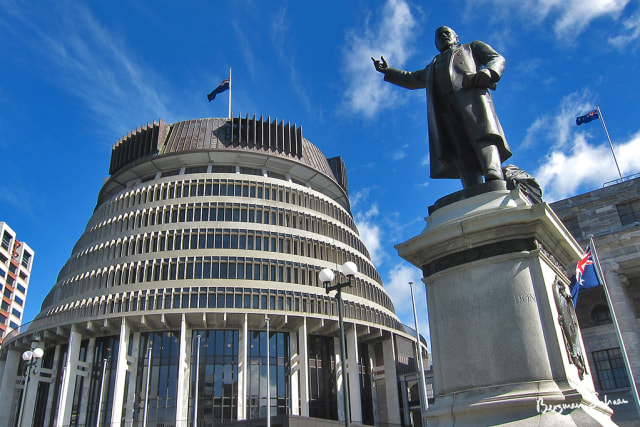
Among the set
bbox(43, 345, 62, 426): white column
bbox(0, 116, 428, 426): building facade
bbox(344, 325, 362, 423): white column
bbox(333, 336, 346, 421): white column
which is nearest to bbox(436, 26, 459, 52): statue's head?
bbox(0, 116, 428, 426): building facade

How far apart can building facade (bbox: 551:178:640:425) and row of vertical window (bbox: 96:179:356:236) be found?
112 ft

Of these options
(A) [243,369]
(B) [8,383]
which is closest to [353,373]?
(A) [243,369]

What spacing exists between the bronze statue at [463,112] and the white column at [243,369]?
46.9 m

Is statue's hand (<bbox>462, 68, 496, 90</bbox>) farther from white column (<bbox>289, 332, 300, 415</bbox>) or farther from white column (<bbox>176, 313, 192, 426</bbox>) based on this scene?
white column (<bbox>289, 332, 300, 415</bbox>)

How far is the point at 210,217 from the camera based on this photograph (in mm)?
60031

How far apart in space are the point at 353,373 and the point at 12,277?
99.5 m

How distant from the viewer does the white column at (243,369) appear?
5150 cm

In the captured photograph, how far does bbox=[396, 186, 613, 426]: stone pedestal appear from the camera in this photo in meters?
6.37

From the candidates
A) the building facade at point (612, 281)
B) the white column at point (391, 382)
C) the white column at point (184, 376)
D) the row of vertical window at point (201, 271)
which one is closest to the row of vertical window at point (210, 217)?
the row of vertical window at point (201, 271)

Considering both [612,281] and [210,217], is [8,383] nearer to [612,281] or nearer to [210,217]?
[210,217]

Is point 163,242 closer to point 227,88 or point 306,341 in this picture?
point 306,341

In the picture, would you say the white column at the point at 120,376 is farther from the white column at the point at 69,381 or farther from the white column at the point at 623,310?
the white column at the point at 623,310

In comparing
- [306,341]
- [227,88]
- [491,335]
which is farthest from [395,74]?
[227,88]

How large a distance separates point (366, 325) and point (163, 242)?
82.4 feet
